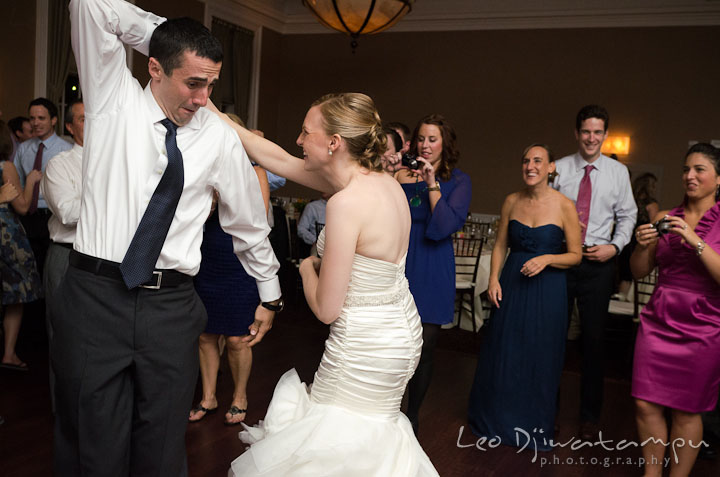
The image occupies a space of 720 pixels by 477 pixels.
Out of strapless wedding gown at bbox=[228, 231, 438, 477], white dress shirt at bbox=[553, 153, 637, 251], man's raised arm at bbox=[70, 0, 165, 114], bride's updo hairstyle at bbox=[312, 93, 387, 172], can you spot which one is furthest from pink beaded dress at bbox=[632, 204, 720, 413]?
man's raised arm at bbox=[70, 0, 165, 114]

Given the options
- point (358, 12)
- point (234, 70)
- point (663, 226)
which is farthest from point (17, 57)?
point (663, 226)

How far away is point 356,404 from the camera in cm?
206

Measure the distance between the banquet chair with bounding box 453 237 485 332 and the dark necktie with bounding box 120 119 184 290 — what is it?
4.46 meters

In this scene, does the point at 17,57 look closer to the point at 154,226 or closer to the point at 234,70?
the point at 234,70

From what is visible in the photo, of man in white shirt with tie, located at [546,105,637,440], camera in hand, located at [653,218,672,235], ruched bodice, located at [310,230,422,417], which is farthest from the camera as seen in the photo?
man in white shirt with tie, located at [546,105,637,440]

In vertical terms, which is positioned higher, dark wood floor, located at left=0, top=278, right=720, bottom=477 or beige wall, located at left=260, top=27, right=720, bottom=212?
beige wall, located at left=260, top=27, right=720, bottom=212

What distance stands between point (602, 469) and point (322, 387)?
1983mm

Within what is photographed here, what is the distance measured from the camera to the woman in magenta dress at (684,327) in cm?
283

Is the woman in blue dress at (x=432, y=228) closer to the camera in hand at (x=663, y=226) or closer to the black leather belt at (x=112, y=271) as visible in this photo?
the camera in hand at (x=663, y=226)

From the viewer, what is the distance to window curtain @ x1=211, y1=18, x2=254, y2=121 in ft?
32.3

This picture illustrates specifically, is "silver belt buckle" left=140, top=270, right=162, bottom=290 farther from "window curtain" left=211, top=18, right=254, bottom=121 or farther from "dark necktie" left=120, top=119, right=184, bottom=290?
"window curtain" left=211, top=18, right=254, bottom=121

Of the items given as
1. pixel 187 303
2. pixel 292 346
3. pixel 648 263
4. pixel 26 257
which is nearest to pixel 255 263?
pixel 187 303

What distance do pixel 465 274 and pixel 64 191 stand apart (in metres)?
4.06

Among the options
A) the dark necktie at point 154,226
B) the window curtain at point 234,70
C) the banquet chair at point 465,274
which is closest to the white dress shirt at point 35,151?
the dark necktie at point 154,226
